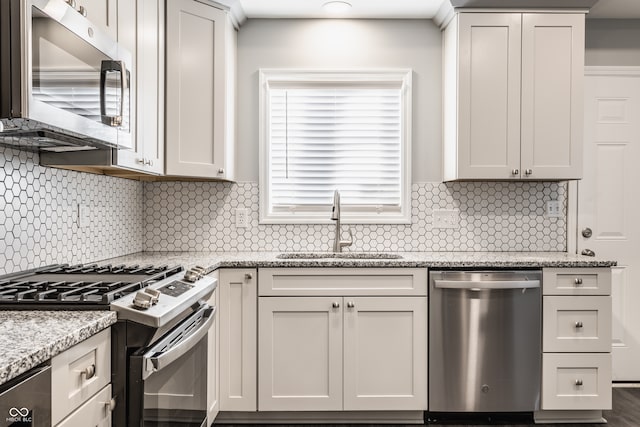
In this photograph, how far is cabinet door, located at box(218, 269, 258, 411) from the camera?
103 inches

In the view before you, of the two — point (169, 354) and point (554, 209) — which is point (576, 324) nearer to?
point (554, 209)

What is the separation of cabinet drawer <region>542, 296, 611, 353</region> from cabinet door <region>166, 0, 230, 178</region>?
1.98 meters

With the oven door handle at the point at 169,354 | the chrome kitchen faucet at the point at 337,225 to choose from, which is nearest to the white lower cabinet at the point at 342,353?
the chrome kitchen faucet at the point at 337,225

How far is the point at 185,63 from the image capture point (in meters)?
2.73

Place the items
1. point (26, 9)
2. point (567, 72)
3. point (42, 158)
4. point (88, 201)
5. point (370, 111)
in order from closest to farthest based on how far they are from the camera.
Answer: point (26, 9)
point (42, 158)
point (88, 201)
point (567, 72)
point (370, 111)

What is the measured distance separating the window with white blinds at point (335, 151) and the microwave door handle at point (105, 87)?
1542 millimetres

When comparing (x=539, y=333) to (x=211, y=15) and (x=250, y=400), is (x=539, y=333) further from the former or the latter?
(x=211, y=15)

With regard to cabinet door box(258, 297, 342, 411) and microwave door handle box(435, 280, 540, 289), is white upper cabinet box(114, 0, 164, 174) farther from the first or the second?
microwave door handle box(435, 280, 540, 289)

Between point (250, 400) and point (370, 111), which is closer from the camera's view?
point (250, 400)

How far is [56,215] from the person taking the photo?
2.20 m

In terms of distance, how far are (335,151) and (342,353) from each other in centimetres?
130

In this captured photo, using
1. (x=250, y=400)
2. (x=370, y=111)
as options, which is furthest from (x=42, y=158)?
(x=370, y=111)

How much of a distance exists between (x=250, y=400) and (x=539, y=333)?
158cm

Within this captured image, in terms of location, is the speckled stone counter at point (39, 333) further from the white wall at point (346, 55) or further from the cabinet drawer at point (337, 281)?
the white wall at point (346, 55)
